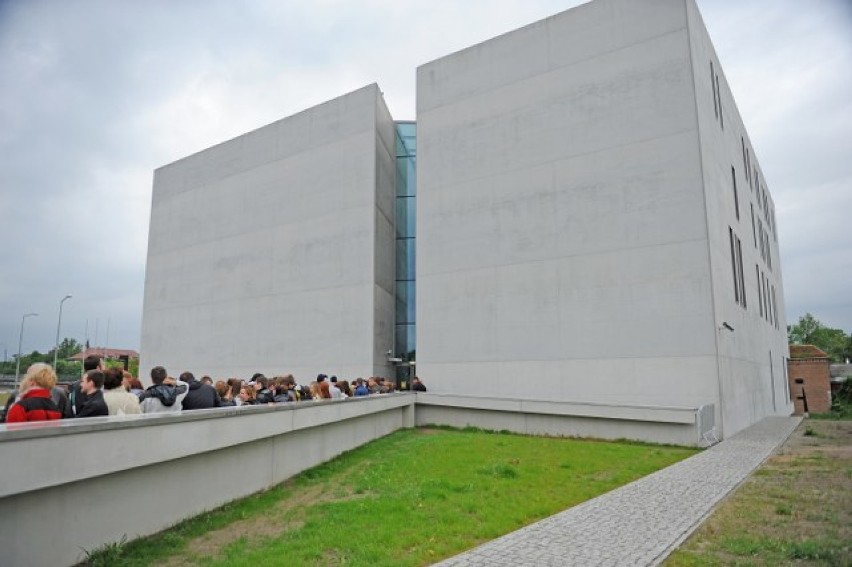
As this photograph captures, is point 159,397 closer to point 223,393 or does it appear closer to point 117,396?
point 117,396

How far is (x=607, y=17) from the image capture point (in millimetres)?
21016

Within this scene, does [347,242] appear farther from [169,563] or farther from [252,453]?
[169,563]

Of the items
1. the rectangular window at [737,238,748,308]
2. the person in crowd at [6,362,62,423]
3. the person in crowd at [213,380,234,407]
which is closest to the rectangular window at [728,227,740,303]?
the rectangular window at [737,238,748,308]

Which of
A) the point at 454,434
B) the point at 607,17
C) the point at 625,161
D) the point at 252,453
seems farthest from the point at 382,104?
the point at 252,453

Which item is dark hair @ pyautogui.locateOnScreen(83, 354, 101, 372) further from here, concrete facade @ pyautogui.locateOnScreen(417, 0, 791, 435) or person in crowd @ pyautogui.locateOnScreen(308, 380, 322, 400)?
concrete facade @ pyautogui.locateOnScreen(417, 0, 791, 435)

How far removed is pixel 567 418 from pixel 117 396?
13.5 m

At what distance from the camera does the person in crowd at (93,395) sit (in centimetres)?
671

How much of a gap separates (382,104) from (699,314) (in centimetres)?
1728

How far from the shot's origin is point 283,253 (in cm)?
2803

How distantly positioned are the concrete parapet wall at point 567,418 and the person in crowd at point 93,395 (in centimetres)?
1325

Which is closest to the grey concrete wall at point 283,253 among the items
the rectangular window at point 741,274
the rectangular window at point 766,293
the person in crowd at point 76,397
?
the rectangular window at point 741,274

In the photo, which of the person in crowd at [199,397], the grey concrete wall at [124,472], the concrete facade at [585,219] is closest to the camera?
the grey concrete wall at [124,472]

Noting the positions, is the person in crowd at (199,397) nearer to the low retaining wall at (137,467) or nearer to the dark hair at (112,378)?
the low retaining wall at (137,467)

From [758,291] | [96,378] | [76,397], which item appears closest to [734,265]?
[758,291]
